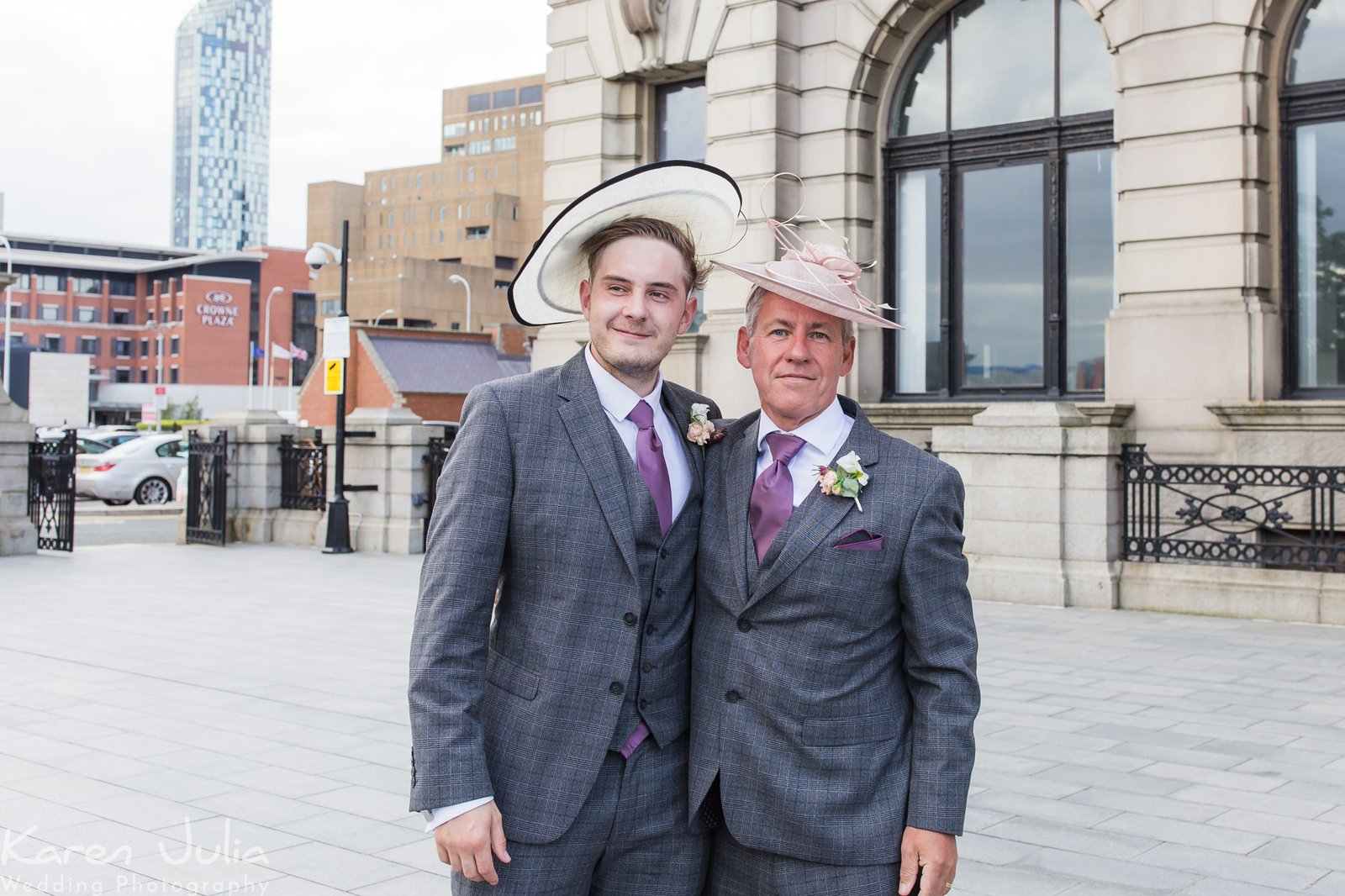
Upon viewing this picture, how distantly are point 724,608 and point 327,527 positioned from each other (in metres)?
15.4

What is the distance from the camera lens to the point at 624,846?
274cm

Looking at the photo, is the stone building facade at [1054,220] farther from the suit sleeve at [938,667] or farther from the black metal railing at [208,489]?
the suit sleeve at [938,667]

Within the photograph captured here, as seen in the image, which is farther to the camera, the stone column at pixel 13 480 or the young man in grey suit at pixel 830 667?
the stone column at pixel 13 480

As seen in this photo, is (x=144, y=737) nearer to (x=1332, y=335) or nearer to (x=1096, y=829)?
(x=1096, y=829)

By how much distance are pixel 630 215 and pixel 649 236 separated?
9 centimetres

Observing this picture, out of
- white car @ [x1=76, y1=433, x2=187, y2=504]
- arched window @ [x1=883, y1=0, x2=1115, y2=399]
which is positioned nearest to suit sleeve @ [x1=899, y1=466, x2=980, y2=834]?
arched window @ [x1=883, y1=0, x2=1115, y2=399]

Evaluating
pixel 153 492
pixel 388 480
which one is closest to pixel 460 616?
pixel 388 480

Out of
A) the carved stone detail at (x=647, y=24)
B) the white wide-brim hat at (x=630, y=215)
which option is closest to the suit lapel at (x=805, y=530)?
the white wide-brim hat at (x=630, y=215)

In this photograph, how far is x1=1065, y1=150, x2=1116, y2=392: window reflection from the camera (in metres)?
15.4

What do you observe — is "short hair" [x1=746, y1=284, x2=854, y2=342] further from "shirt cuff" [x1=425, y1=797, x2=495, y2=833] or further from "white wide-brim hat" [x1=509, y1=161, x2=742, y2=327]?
"shirt cuff" [x1=425, y1=797, x2=495, y2=833]

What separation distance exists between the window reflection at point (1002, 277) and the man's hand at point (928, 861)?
1400cm

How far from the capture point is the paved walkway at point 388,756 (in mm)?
4895

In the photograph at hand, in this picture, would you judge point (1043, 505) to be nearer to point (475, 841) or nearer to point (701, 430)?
point (701, 430)

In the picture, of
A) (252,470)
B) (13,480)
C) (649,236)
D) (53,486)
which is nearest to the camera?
(649,236)
